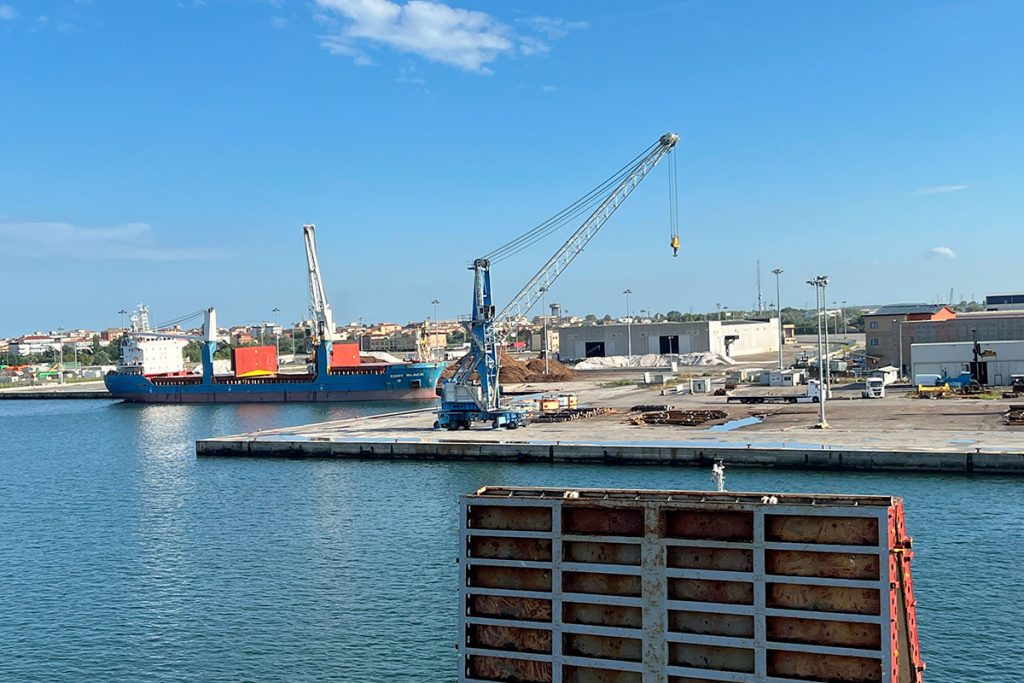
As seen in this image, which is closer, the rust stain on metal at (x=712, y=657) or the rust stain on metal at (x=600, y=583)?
the rust stain on metal at (x=712, y=657)

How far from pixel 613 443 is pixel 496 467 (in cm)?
486

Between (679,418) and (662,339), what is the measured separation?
64384mm

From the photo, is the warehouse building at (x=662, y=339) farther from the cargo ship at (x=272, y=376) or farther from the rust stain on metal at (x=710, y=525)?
the rust stain on metal at (x=710, y=525)

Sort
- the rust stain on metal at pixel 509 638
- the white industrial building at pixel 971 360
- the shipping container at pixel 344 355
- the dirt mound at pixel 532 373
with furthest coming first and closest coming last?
the shipping container at pixel 344 355
the dirt mound at pixel 532 373
the white industrial building at pixel 971 360
the rust stain on metal at pixel 509 638

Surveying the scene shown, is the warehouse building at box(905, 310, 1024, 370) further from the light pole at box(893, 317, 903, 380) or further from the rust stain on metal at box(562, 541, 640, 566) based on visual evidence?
the rust stain on metal at box(562, 541, 640, 566)

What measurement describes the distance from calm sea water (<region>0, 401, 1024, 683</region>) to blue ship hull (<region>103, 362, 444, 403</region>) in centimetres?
3941

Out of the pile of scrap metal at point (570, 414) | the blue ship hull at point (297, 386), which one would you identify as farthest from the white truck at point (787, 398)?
the blue ship hull at point (297, 386)

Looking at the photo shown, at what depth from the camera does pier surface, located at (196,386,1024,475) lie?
33531 mm

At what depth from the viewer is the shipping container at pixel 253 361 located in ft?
314

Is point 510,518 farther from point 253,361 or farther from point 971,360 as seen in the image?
point 253,361

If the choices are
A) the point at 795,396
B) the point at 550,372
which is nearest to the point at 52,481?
the point at 795,396

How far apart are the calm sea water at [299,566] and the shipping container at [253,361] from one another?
5149cm

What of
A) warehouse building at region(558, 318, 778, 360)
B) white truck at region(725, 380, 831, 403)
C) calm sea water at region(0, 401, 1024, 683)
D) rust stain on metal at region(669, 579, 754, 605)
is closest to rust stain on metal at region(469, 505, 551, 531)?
rust stain on metal at region(669, 579, 754, 605)

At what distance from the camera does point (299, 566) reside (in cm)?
2402
